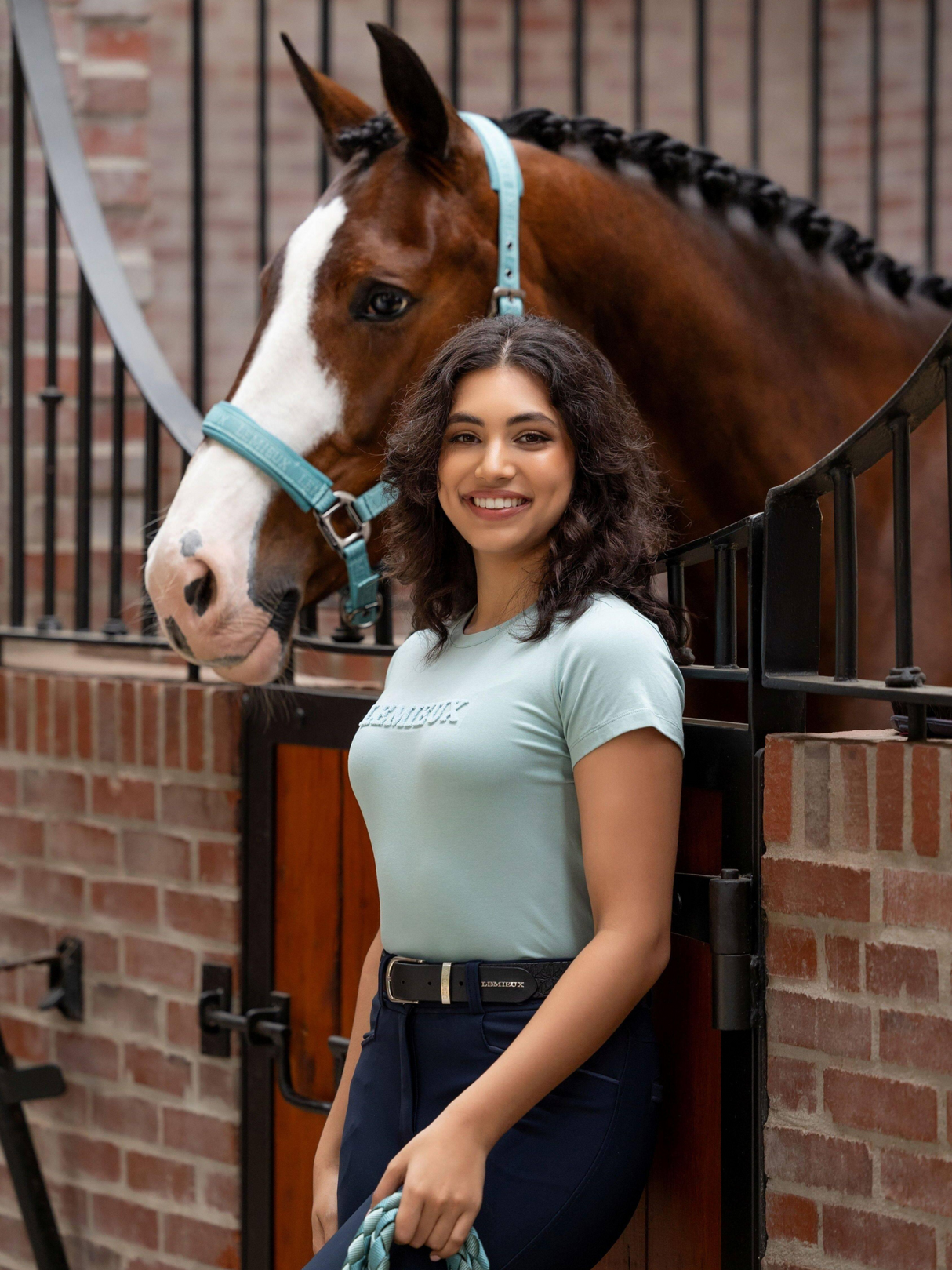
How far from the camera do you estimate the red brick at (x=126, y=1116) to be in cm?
254

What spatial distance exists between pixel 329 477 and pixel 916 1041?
3.47ft

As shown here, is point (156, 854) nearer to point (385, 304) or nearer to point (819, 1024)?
point (385, 304)

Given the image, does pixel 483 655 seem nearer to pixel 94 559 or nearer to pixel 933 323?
pixel 933 323

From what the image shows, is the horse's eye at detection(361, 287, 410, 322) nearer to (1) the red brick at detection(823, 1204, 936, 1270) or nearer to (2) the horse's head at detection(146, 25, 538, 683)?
(2) the horse's head at detection(146, 25, 538, 683)

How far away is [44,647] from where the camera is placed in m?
4.12

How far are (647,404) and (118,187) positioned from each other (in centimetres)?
294

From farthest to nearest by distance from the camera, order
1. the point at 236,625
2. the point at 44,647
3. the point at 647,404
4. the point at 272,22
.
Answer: the point at 272,22 < the point at 44,647 < the point at 647,404 < the point at 236,625

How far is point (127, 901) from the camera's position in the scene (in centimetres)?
259

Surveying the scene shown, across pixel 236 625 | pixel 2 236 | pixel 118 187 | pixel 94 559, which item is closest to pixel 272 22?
pixel 118 187

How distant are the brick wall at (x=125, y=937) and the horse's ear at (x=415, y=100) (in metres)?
1.00

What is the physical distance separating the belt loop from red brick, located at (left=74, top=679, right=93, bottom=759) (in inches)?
60.3

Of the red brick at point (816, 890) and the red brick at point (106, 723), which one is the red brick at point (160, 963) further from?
the red brick at point (816, 890)

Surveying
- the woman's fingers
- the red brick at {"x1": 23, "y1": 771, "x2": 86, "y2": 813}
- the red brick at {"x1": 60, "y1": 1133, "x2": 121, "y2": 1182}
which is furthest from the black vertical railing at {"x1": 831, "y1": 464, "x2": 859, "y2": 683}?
the red brick at {"x1": 60, "y1": 1133, "x2": 121, "y2": 1182}

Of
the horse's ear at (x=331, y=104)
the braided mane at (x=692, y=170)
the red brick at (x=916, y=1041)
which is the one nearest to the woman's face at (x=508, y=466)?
the red brick at (x=916, y=1041)
